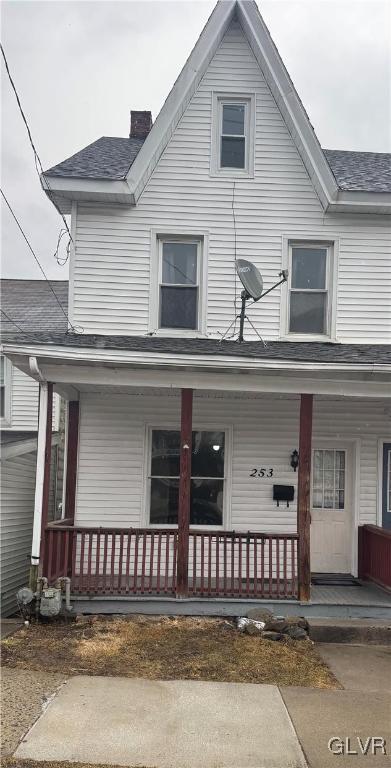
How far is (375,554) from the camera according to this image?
29.4ft

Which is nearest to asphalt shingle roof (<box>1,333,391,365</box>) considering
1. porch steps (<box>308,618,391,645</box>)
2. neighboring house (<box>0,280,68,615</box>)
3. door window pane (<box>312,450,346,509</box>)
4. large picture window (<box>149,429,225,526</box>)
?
large picture window (<box>149,429,225,526</box>)

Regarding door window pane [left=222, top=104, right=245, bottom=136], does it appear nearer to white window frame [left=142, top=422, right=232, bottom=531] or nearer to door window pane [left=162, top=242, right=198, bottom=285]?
door window pane [left=162, top=242, right=198, bottom=285]

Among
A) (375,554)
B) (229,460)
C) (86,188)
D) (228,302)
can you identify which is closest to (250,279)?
(228,302)

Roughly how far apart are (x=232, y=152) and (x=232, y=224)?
1223 millimetres

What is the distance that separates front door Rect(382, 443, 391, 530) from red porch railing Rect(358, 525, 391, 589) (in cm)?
46

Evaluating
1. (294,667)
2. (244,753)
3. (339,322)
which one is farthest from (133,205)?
(244,753)

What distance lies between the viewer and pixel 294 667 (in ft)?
20.3

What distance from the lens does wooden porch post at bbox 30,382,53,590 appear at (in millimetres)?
7617

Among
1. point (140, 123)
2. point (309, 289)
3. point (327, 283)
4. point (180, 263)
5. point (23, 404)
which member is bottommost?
point (23, 404)

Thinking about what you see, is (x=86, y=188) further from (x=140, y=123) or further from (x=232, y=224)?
(x=140, y=123)

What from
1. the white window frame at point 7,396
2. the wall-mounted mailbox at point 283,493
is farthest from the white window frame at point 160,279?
the white window frame at point 7,396

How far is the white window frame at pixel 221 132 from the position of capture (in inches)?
388

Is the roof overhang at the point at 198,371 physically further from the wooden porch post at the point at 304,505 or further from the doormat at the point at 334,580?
the doormat at the point at 334,580

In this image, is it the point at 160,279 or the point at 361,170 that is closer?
the point at 160,279
